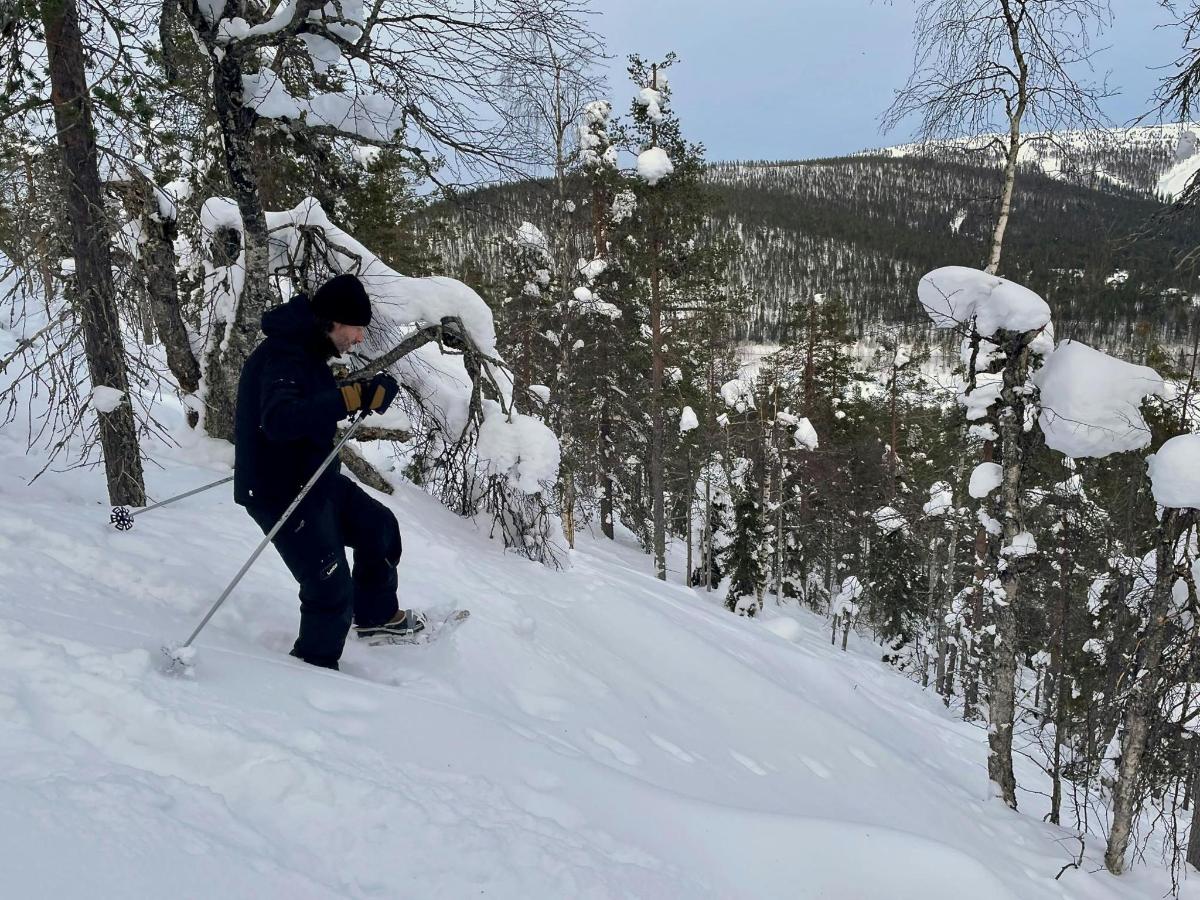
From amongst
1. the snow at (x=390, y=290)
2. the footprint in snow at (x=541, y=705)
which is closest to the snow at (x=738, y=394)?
the snow at (x=390, y=290)

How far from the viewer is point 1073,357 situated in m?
6.81

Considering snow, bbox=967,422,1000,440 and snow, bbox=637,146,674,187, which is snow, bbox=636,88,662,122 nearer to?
snow, bbox=637,146,674,187

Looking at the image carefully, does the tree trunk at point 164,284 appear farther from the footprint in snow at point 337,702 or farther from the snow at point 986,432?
the snow at point 986,432

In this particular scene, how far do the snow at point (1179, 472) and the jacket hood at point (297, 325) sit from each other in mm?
6723

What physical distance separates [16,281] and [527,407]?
18.2 feet

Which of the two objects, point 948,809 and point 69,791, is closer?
point 69,791

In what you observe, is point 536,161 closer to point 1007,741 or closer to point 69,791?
point 69,791

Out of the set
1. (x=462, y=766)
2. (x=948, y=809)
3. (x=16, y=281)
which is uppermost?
(x=16, y=281)

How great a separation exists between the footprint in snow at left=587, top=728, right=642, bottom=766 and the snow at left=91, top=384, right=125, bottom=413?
13.6 feet

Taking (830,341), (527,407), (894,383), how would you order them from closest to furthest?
(527,407) < (894,383) < (830,341)

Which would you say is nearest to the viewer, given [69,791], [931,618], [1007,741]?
[69,791]

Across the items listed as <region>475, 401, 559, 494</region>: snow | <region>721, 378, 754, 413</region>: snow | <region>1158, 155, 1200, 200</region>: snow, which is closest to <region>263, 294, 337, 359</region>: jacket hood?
<region>475, 401, 559, 494</region>: snow

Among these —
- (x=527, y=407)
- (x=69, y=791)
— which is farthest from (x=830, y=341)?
(x=69, y=791)

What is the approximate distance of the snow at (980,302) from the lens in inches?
273
